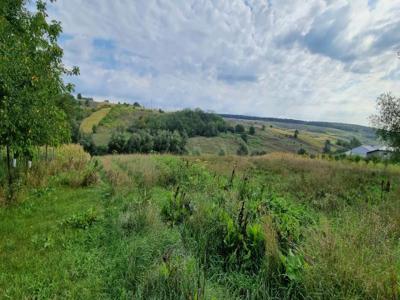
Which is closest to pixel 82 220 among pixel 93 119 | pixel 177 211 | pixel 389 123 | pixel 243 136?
pixel 177 211

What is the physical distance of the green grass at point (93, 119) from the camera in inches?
2285

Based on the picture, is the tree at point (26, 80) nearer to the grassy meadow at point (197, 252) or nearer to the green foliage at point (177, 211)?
the grassy meadow at point (197, 252)

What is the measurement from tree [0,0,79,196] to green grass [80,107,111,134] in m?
49.1

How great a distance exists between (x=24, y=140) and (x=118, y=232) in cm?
372

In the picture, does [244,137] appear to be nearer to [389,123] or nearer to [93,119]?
[93,119]

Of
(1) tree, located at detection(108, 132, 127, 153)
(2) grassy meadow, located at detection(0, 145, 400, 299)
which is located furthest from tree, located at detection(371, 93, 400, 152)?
(1) tree, located at detection(108, 132, 127, 153)

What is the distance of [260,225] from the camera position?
4129mm

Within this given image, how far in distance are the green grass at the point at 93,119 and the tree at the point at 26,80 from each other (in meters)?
49.1

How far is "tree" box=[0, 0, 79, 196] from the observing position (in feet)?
20.1

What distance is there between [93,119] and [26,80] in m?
63.5

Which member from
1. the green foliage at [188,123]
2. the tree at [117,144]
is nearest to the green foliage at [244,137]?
the green foliage at [188,123]

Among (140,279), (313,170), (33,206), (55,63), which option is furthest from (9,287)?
(313,170)

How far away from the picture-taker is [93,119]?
6669cm

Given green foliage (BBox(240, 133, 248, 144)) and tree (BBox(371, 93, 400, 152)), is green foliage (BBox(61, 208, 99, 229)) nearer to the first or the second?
tree (BBox(371, 93, 400, 152))
